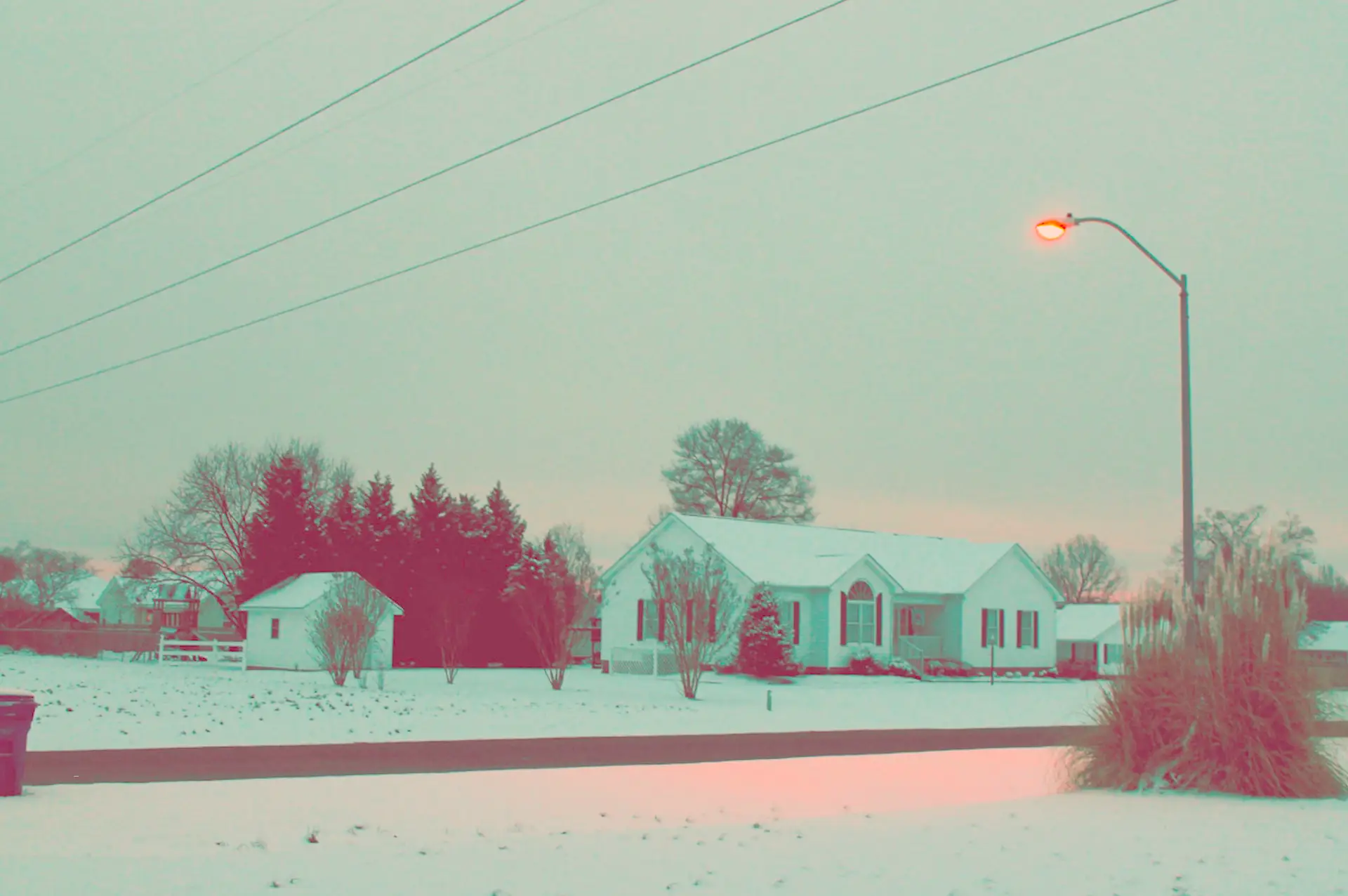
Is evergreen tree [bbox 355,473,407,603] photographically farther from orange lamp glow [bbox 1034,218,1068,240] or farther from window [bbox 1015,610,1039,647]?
orange lamp glow [bbox 1034,218,1068,240]

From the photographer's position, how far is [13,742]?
12297 millimetres

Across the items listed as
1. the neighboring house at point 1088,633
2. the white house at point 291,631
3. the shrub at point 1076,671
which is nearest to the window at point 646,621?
the white house at point 291,631

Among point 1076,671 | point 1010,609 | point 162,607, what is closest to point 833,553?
point 1010,609

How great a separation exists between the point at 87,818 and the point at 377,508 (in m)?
47.9

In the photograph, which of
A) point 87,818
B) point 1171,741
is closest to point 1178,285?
point 1171,741

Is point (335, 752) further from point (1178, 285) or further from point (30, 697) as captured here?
point (1178, 285)

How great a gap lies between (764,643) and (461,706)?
55.4 ft

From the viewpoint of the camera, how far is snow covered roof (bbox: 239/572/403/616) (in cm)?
4884

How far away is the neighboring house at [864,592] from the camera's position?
45.5m

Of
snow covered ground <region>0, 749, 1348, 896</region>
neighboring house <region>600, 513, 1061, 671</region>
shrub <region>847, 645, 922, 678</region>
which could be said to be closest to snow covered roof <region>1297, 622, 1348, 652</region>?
neighboring house <region>600, 513, 1061, 671</region>

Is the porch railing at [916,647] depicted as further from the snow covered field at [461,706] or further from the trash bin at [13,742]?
the trash bin at [13,742]

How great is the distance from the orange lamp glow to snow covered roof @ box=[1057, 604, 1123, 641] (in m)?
50.2

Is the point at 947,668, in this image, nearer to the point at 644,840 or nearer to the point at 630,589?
the point at 630,589

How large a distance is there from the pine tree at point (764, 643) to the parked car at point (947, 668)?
7.29m
